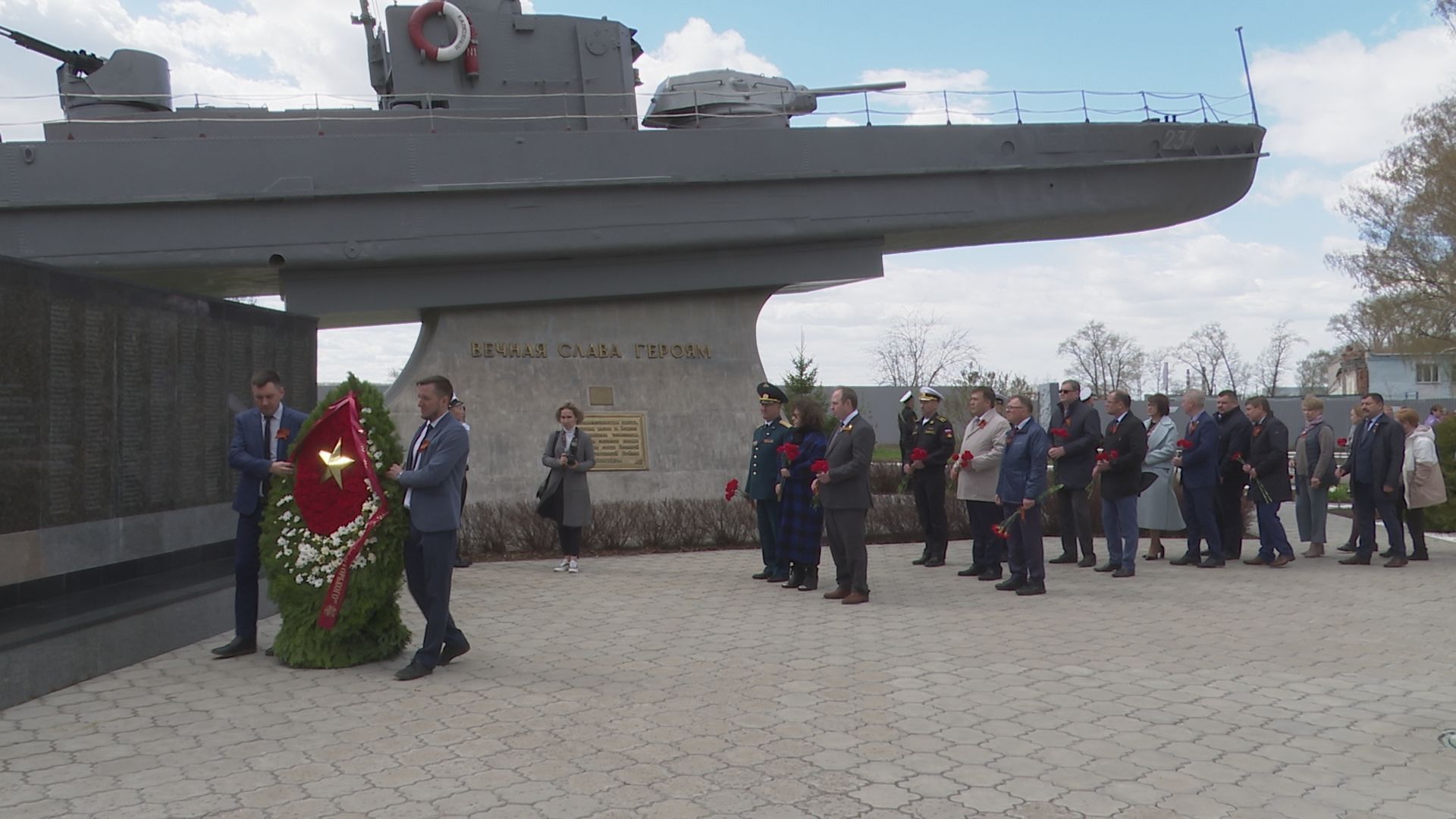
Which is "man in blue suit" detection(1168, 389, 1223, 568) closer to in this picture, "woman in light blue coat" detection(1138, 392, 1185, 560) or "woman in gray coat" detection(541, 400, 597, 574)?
"woman in light blue coat" detection(1138, 392, 1185, 560)

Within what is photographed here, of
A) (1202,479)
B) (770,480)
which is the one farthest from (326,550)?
(1202,479)

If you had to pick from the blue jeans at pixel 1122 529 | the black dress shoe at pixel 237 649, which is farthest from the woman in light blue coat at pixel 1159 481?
the black dress shoe at pixel 237 649

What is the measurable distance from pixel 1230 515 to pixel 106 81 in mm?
14934

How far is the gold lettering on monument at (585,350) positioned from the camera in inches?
619

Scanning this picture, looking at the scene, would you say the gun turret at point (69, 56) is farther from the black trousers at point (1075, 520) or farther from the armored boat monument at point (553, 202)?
the black trousers at point (1075, 520)

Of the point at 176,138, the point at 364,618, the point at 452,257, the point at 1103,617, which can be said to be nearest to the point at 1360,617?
the point at 1103,617

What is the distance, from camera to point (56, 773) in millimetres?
4777

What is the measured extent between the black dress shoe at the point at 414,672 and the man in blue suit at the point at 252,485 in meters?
1.37

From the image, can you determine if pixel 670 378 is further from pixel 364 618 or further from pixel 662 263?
pixel 364 618

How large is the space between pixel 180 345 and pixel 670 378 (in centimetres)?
871

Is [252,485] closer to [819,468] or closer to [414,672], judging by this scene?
[414,672]

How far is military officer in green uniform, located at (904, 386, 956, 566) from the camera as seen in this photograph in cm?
1152

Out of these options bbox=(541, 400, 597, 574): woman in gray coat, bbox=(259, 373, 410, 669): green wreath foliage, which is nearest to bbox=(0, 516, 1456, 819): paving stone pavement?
bbox=(259, 373, 410, 669): green wreath foliage

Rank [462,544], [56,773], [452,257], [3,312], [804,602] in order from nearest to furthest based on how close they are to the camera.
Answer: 1. [56,773]
2. [3,312]
3. [804,602]
4. [462,544]
5. [452,257]
